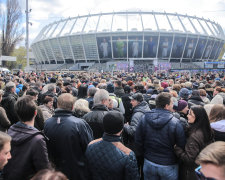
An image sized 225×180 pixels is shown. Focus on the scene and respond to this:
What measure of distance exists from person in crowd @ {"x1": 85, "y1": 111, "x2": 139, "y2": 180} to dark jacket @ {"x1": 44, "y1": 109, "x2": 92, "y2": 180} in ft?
1.03

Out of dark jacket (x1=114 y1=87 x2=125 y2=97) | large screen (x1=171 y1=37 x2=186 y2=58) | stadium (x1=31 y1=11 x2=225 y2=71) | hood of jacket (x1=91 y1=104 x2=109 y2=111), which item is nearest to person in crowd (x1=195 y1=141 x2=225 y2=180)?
hood of jacket (x1=91 y1=104 x2=109 y2=111)

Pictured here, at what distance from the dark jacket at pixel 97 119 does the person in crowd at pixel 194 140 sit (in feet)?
3.93

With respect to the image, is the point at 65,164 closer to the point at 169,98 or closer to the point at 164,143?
the point at 164,143

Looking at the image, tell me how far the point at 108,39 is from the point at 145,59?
7.97m

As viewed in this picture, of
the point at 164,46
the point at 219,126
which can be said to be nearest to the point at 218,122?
the point at 219,126

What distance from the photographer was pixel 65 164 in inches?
107

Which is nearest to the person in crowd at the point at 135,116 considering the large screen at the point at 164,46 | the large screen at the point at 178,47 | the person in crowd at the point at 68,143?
the person in crowd at the point at 68,143

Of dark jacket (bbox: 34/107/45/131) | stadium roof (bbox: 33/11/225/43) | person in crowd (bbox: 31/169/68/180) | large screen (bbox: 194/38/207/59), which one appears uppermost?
stadium roof (bbox: 33/11/225/43)

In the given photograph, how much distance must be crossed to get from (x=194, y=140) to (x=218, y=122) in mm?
659

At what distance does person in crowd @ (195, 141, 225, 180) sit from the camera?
5.00 feet

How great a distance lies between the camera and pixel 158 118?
2832mm

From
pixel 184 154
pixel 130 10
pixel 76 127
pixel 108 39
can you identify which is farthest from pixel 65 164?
pixel 130 10

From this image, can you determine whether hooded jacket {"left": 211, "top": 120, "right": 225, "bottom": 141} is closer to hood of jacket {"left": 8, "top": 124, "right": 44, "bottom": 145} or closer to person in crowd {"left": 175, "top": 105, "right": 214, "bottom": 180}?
person in crowd {"left": 175, "top": 105, "right": 214, "bottom": 180}

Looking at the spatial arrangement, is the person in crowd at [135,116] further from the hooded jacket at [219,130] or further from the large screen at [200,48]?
the large screen at [200,48]
